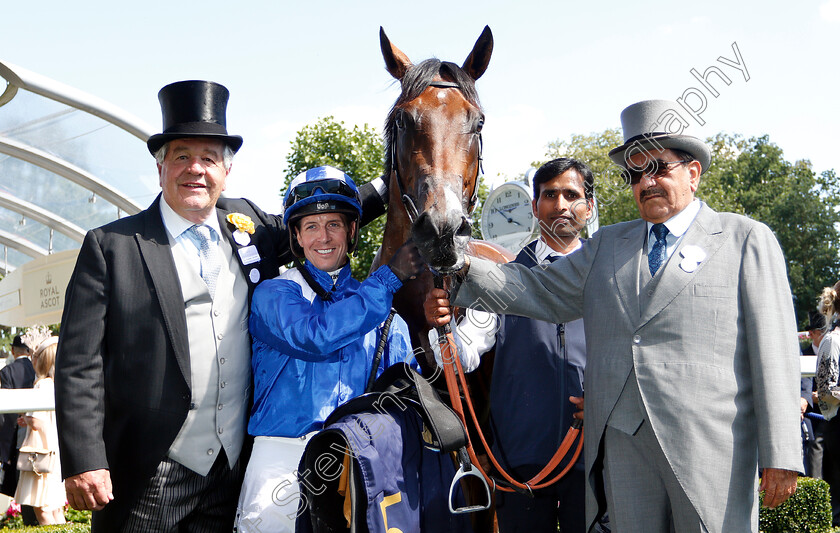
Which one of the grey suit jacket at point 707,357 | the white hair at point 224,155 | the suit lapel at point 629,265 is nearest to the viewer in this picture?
the grey suit jacket at point 707,357

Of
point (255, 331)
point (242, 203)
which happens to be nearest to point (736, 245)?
point (255, 331)

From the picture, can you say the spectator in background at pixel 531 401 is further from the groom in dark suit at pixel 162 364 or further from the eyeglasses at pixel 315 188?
the groom in dark suit at pixel 162 364

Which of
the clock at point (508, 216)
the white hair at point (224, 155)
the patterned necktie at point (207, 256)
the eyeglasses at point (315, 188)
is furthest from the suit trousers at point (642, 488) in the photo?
the clock at point (508, 216)

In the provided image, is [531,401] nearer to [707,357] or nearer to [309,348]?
[707,357]

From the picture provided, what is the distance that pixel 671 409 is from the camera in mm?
2398

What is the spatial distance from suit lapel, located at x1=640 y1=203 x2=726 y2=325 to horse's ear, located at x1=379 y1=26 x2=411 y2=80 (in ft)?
4.81

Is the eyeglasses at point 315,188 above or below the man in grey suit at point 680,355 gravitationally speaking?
above

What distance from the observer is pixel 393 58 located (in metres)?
3.23

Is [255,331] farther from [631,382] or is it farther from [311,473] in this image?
[631,382]

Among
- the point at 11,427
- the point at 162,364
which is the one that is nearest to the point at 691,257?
the point at 162,364

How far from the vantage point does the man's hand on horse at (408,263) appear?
2600 mm

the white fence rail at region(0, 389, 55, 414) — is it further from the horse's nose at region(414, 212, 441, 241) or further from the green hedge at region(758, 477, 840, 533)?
the green hedge at region(758, 477, 840, 533)

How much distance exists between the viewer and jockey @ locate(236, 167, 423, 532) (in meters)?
2.50

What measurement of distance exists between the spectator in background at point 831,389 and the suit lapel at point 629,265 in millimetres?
4761
